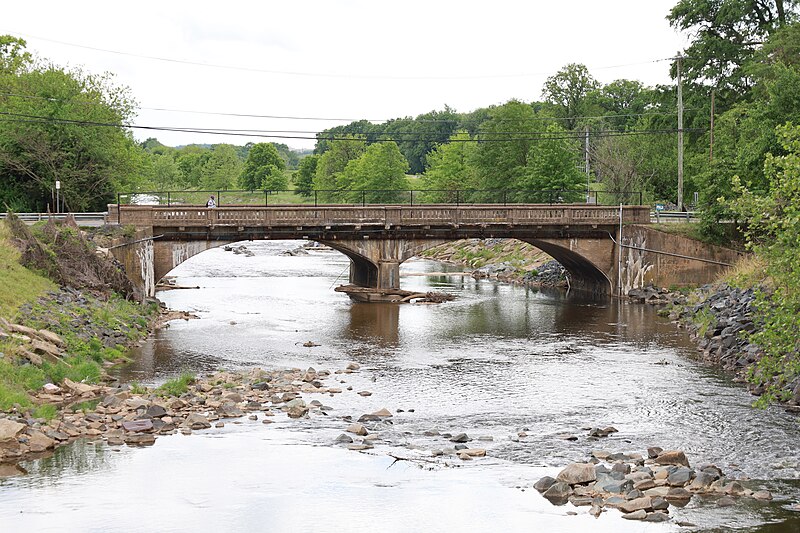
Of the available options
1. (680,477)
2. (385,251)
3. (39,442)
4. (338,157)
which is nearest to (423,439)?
(680,477)

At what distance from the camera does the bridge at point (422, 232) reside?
5972 centimetres

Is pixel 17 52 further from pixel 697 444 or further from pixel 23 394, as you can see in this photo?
pixel 697 444

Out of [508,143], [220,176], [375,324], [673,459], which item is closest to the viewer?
[673,459]

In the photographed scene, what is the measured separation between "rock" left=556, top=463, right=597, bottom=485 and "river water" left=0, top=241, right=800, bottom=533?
3.01ft

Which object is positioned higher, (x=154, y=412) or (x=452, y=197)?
(x=452, y=197)

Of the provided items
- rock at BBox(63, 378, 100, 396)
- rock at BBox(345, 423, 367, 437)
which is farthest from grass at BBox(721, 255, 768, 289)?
rock at BBox(63, 378, 100, 396)

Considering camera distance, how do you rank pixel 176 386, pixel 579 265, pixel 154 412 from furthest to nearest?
1. pixel 579 265
2. pixel 176 386
3. pixel 154 412

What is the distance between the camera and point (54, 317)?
40062 mm

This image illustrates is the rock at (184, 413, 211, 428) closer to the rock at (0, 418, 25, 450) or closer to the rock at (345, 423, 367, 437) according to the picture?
the rock at (345, 423, 367, 437)

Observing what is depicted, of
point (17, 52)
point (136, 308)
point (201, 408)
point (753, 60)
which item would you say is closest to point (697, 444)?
point (201, 408)

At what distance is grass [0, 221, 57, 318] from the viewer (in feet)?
128

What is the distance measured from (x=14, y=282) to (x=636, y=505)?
92.4ft

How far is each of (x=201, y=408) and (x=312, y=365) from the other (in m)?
9.18

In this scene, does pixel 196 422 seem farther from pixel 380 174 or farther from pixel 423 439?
pixel 380 174
